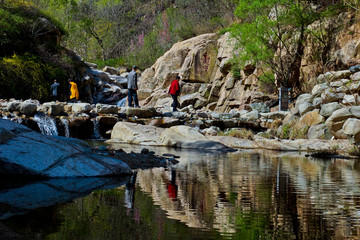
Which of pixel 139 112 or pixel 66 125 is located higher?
pixel 139 112

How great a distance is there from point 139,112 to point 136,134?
15.2ft

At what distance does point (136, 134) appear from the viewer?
567 inches

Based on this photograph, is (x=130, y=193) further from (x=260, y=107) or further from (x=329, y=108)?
(x=260, y=107)

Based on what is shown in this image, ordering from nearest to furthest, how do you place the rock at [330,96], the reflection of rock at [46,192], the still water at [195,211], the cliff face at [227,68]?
the still water at [195,211], the reflection of rock at [46,192], the rock at [330,96], the cliff face at [227,68]

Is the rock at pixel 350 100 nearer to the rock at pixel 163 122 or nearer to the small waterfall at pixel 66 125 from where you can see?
the rock at pixel 163 122

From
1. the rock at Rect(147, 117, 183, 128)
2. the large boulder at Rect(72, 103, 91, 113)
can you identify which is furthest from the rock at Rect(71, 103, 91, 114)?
the rock at Rect(147, 117, 183, 128)

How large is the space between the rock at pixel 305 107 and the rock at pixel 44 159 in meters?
12.1

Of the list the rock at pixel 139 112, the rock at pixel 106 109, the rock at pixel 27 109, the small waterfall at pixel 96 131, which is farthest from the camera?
the rock at pixel 139 112

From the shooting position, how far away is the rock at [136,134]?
13.9 meters

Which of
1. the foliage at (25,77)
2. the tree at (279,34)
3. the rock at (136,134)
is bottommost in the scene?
the rock at (136,134)

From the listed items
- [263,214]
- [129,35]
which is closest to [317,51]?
[263,214]

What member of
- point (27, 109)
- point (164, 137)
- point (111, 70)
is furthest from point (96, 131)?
point (111, 70)

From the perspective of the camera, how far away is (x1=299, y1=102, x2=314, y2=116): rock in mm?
16522

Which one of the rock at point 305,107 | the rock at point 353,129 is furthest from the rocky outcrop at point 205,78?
the rock at point 353,129
